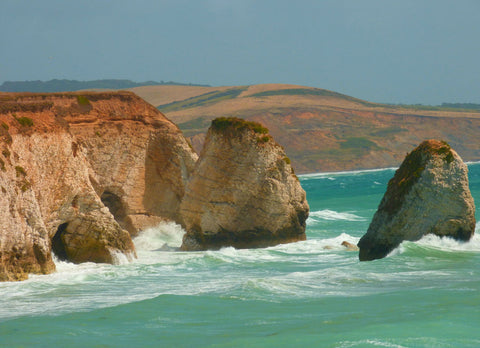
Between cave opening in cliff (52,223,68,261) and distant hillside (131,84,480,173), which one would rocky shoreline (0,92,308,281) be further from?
distant hillside (131,84,480,173)

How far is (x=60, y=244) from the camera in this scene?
74.5ft

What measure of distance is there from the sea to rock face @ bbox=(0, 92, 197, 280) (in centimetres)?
76

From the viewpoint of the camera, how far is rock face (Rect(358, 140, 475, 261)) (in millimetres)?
21062

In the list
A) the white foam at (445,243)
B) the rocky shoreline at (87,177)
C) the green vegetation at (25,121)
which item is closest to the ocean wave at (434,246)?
the white foam at (445,243)

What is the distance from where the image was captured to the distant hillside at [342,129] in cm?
15300

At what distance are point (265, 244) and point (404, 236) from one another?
6529 mm

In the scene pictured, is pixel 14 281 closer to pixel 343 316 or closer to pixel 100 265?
pixel 100 265

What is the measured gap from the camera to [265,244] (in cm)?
2669

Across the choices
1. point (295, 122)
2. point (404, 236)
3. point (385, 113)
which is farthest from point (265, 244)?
point (385, 113)

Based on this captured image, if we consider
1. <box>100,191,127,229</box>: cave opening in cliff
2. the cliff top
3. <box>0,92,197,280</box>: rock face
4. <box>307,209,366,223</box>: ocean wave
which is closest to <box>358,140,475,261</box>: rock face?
<box>0,92,197,280</box>: rock face

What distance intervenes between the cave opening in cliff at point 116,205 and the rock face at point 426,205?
472 inches

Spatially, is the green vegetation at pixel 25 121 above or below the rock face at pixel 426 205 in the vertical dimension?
above

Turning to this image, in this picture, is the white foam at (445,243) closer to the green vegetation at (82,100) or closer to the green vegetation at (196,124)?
the green vegetation at (82,100)

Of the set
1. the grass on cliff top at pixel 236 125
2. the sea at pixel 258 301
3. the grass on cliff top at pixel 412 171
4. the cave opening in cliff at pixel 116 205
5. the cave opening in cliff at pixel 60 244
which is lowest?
the sea at pixel 258 301
